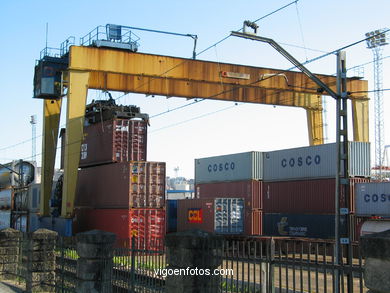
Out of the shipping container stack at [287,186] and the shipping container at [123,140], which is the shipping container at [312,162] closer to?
the shipping container stack at [287,186]

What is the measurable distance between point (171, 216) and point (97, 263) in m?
23.6

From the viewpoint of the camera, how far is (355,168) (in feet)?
93.8

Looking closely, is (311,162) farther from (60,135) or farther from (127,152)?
(60,135)

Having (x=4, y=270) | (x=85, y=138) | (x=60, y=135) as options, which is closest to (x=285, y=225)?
(x=85, y=138)

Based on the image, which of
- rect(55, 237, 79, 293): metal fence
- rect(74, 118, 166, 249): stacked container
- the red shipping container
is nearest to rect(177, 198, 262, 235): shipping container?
the red shipping container

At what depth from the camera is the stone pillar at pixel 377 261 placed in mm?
4137

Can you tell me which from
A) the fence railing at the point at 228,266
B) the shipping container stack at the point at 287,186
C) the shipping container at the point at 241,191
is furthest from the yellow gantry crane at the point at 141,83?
the fence railing at the point at 228,266

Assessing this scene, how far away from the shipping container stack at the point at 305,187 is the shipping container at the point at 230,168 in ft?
2.20

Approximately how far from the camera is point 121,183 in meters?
26.5

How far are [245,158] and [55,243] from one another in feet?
72.6

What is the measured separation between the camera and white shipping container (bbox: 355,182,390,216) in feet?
81.5

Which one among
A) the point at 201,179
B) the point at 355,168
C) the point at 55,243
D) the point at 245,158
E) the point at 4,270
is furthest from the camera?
the point at 201,179

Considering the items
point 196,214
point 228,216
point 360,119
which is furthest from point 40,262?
point 360,119

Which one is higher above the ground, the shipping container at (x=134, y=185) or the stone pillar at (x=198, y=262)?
the shipping container at (x=134, y=185)
